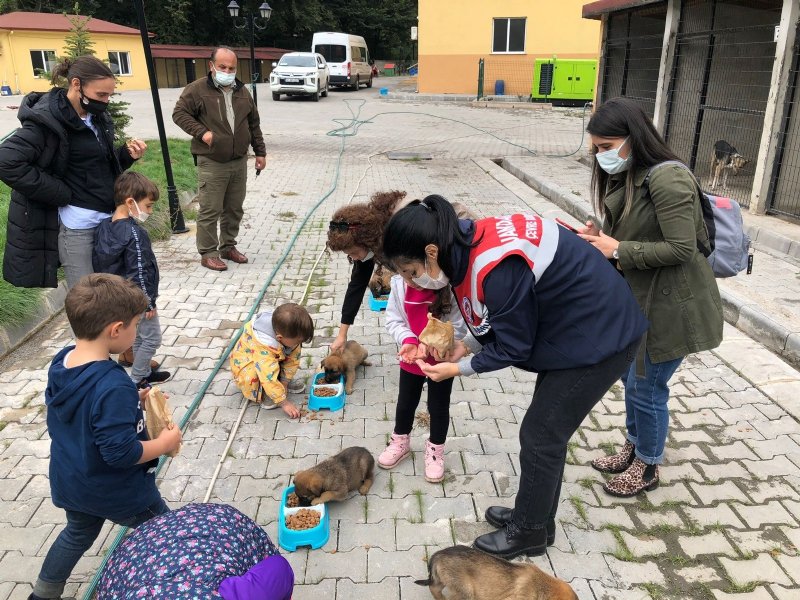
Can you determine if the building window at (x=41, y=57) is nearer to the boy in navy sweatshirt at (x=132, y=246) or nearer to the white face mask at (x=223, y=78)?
the white face mask at (x=223, y=78)

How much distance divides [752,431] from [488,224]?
274 cm

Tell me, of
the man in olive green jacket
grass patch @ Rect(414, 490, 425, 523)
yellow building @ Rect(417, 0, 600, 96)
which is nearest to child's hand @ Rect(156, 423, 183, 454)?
grass patch @ Rect(414, 490, 425, 523)

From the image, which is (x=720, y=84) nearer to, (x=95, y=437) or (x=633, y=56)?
(x=633, y=56)

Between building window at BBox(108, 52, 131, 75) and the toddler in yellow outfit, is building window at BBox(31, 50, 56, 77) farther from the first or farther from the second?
the toddler in yellow outfit

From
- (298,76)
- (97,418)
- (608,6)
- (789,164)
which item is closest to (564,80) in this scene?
(298,76)

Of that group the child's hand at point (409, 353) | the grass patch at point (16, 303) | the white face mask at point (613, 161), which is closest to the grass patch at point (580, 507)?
the child's hand at point (409, 353)

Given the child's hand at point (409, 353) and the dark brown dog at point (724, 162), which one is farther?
the dark brown dog at point (724, 162)

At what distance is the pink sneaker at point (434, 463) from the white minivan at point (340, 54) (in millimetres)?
32748

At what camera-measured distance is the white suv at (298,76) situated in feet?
87.9

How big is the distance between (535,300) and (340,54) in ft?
112

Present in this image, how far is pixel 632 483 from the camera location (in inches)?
130

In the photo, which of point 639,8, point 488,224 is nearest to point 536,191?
point 639,8

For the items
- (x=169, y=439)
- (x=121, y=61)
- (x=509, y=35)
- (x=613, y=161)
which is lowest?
(x=169, y=439)

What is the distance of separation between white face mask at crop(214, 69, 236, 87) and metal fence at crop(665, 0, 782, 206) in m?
7.32
